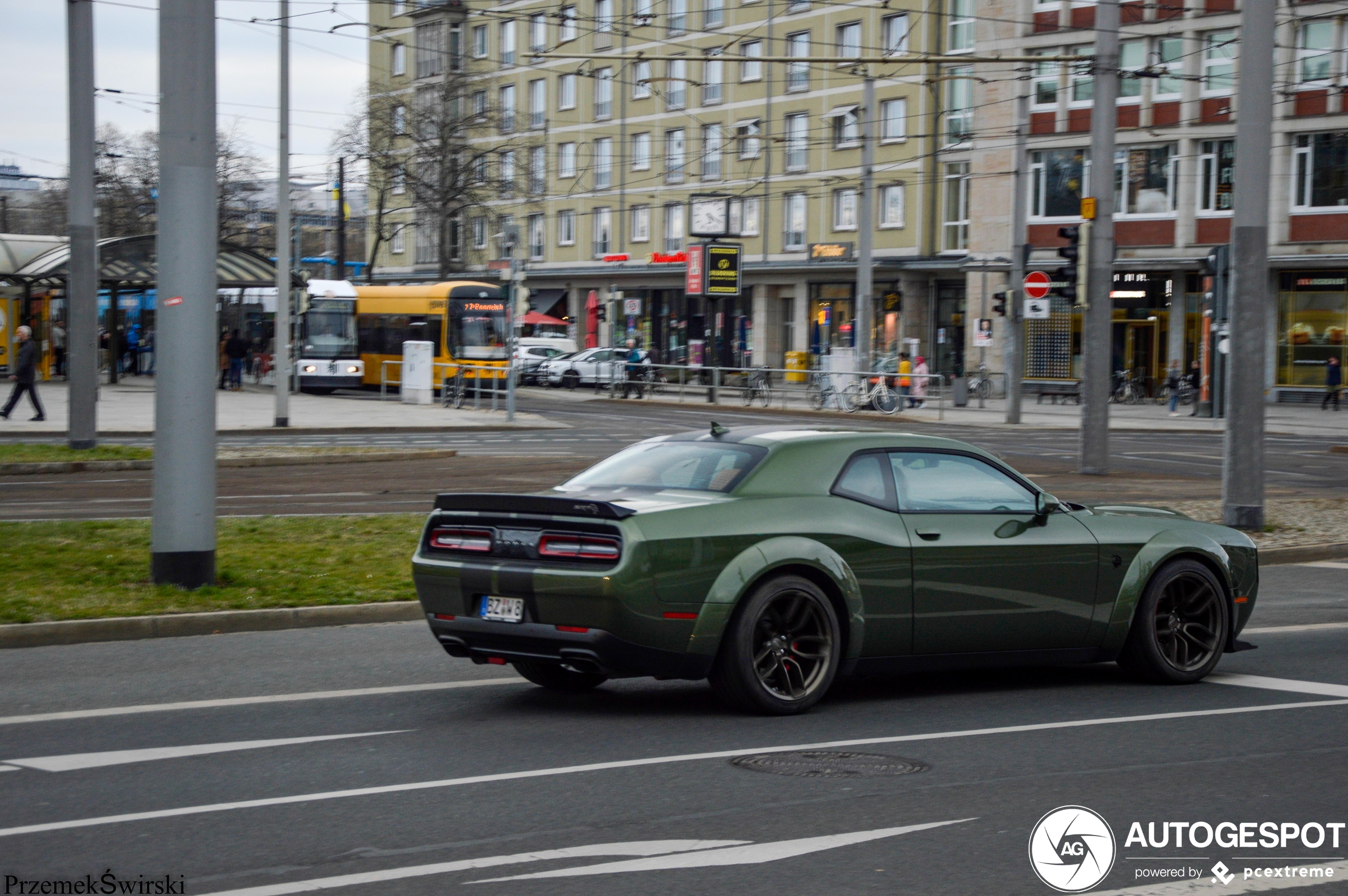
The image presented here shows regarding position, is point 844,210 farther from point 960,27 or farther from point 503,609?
point 503,609

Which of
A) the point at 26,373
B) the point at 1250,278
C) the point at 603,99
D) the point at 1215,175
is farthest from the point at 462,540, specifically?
the point at 603,99

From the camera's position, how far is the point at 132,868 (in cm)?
495

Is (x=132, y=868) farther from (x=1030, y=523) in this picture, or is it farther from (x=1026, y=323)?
(x=1026, y=323)

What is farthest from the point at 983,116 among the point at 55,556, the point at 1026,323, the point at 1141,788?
the point at 1141,788

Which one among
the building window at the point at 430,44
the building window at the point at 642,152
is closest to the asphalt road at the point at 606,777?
the building window at the point at 642,152

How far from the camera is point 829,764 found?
21.5 feet

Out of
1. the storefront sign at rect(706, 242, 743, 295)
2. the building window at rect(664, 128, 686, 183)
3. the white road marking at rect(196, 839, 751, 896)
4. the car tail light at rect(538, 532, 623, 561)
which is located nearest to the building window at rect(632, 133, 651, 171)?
the building window at rect(664, 128, 686, 183)

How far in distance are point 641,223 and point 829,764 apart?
218 ft

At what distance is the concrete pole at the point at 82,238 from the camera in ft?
69.8

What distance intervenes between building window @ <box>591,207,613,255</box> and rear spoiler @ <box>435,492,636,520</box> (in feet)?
218

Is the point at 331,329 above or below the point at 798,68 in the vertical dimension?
below

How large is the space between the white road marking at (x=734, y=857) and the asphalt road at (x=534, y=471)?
389 inches

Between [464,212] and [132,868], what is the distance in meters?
61.7

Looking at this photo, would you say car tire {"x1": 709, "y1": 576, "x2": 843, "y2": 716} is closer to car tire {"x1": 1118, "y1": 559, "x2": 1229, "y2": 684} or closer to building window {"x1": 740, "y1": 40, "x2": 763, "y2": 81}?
car tire {"x1": 1118, "y1": 559, "x2": 1229, "y2": 684}
